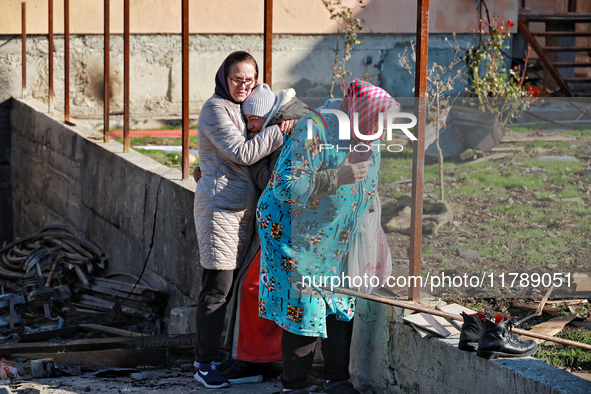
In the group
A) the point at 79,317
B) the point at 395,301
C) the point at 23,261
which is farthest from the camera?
the point at 23,261

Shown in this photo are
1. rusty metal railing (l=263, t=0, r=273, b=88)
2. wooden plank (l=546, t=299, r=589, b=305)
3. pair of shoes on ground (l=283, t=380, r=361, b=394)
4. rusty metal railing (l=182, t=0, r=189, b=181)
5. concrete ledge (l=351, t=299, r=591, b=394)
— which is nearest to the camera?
concrete ledge (l=351, t=299, r=591, b=394)

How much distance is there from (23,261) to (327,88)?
6.37m

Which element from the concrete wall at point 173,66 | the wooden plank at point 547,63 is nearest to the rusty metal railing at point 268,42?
the concrete wall at point 173,66

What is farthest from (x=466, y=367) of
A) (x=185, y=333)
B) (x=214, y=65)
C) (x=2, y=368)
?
(x=214, y=65)

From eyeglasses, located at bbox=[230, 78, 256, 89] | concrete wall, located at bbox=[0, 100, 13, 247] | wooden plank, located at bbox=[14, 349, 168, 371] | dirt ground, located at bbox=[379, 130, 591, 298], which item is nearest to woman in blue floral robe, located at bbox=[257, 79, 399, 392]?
dirt ground, located at bbox=[379, 130, 591, 298]

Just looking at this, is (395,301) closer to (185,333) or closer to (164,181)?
(185,333)

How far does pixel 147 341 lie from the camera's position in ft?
16.0

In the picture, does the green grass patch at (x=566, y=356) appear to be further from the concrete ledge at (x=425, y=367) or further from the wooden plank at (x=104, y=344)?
the wooden plank at (x=104, y=344)

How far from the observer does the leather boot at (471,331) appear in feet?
9.84

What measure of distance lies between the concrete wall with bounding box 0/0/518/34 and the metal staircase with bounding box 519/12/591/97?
0.54 m

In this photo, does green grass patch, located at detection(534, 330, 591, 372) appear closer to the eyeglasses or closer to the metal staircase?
the eyeglasses

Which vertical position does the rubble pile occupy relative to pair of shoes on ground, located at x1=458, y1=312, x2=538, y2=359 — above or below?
below

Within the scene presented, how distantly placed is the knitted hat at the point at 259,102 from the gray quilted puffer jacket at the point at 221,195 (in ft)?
0.23

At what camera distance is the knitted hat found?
3.87 metres
